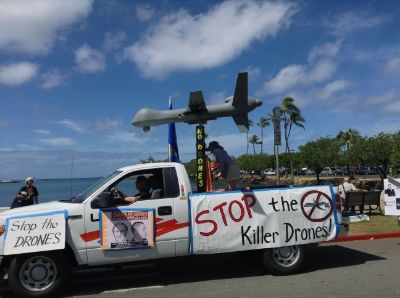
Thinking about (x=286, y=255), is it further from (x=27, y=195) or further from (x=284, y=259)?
(x=27, y=195)

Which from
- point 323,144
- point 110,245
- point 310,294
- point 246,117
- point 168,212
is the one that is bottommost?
point 310,294

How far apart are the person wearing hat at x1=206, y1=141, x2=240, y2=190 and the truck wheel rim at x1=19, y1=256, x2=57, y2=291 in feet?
11.6

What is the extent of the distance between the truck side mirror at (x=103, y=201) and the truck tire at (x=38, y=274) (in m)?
0.85

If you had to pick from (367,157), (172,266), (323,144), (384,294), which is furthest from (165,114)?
(323,144)

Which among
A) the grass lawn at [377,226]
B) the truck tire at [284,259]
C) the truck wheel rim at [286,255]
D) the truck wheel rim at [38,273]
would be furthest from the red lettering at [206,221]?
the grass lawn at [377,226]

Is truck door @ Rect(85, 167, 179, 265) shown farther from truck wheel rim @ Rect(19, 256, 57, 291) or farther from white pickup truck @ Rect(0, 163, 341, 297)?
truck wheel rim @ Rect(19, 256, 57, 291)

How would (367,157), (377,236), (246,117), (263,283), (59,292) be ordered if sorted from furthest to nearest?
(367,157) → (377,236) → (246,117) → (263,283) → (59,292)

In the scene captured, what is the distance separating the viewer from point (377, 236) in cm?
1096

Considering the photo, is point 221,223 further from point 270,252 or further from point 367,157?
point 367,157

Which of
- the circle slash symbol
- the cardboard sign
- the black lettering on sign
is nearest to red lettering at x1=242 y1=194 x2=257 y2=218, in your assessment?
the circle slash symbol

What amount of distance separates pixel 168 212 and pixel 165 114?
3130mm

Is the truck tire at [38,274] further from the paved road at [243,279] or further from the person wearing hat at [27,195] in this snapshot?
the person wearing hat at [27,195]

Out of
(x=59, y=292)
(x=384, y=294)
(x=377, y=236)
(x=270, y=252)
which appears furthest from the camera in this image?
(x=377, y=236)

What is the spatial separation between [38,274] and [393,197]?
773cm
